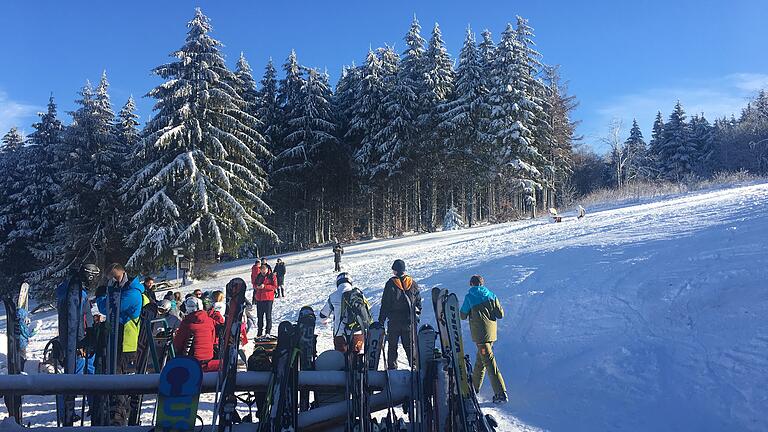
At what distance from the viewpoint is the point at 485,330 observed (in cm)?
668

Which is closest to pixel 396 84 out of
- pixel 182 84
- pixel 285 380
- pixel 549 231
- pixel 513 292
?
pixel 182 84

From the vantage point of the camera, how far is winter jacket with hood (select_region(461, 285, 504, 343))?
668 cm

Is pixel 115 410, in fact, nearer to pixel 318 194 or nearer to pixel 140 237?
pixel 140 237

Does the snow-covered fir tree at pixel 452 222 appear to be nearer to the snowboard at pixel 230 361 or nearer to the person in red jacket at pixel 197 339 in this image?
the person in red jacket at pixel 197 339

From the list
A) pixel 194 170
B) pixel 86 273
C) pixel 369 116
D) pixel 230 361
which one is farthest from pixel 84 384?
pixel 369 116

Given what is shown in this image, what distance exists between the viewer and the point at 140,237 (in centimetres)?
2458

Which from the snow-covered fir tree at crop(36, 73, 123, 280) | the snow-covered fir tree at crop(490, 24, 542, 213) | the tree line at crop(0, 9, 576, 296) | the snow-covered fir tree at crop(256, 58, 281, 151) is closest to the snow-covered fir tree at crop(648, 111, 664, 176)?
the tree line at crop(0, 9, 576, 296)

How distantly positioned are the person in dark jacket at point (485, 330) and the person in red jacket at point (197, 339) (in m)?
3.47

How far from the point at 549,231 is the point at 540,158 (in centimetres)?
1771

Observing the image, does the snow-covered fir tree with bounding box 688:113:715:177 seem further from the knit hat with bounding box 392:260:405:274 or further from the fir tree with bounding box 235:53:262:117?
the knit hat with bounding box 392:260:405:274

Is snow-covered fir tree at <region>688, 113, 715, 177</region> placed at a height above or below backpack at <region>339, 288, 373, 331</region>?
above

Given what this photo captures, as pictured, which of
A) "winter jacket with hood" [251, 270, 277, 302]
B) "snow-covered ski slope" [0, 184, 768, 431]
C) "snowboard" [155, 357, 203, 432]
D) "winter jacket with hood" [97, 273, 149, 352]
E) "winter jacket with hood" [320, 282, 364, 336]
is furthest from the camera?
"winter jacket with hood" [251, 270, 277, 302]

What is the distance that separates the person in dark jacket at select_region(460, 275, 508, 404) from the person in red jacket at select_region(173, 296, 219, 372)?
347 cm

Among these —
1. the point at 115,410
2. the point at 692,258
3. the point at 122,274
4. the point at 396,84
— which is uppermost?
the point at 396,84
